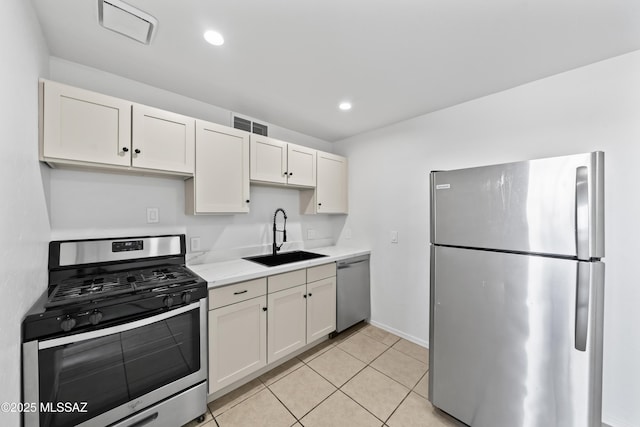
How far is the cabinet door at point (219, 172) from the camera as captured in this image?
1910mm

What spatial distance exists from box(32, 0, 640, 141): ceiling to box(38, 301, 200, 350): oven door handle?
65.1 inches

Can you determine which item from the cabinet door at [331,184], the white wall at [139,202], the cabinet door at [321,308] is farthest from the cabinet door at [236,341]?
the cabinet door at [331,184]

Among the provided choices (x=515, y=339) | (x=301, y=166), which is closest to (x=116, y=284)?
(x=301, y=166)

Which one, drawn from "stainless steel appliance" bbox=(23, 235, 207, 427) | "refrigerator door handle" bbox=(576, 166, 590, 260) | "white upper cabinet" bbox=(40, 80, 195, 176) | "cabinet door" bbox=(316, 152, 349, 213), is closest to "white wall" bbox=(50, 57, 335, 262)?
"stainless steel appliance" bbox=(23, 235, 207, 427)

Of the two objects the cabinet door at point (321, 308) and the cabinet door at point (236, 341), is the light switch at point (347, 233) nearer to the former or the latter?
the cabinet door at point (321, 308)

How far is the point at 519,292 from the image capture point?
1.30 m

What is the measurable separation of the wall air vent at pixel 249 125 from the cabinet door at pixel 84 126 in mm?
973

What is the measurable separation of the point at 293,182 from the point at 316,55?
1.26 m

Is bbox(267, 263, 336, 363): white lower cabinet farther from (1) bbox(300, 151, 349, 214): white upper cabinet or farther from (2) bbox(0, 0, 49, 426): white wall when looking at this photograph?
(2) bbox(0, 0, 49, 426): white wall

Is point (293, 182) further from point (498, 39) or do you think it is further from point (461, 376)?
point (461, 376)

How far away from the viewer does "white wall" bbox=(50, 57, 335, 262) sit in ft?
5.25

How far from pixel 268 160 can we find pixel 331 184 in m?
0.94

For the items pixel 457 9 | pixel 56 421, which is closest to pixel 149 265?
pixel 56 421

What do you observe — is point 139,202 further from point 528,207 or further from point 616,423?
point 616,423
